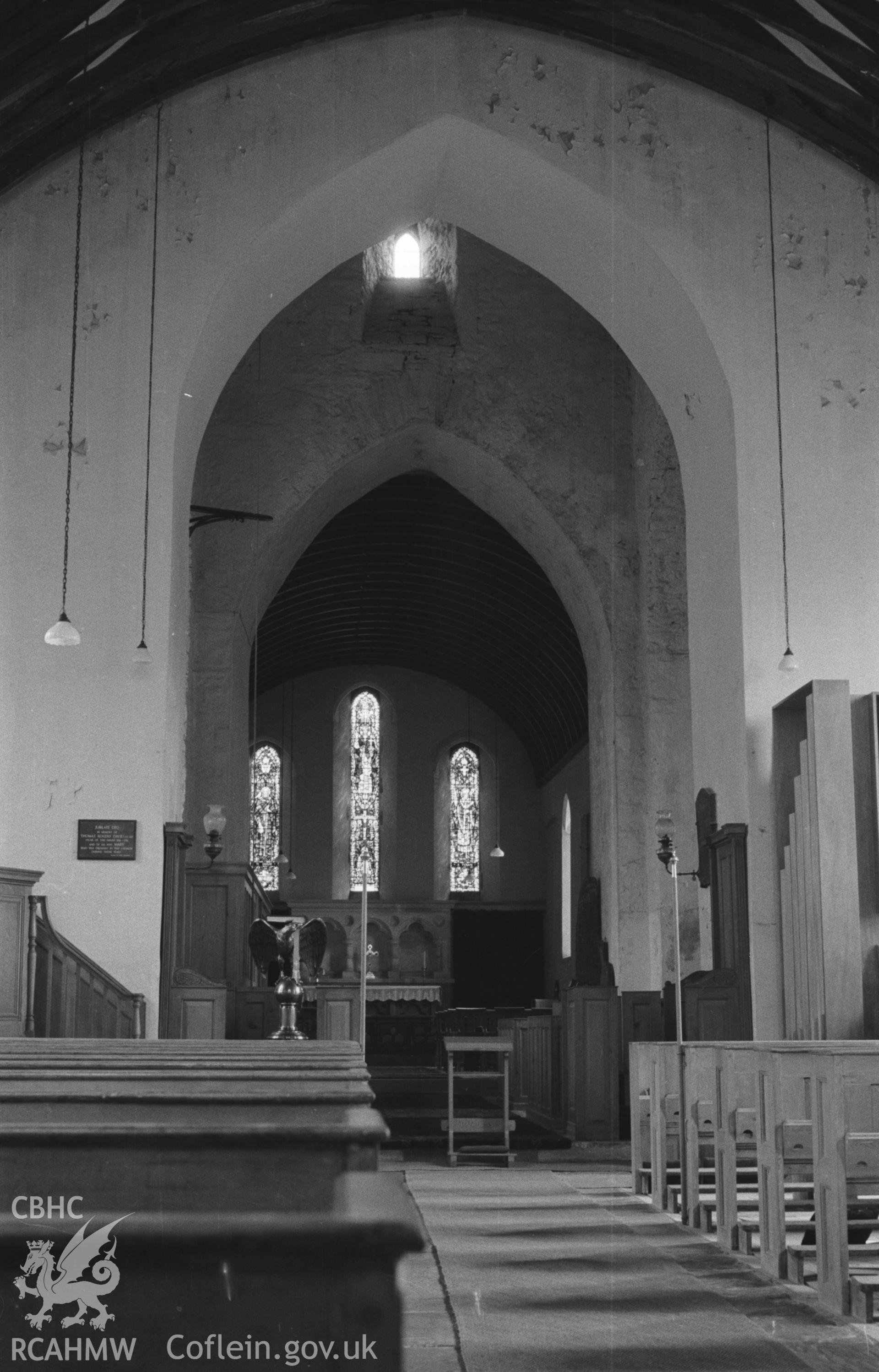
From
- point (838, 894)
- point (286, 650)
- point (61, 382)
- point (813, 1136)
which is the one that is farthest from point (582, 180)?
Result: point (286, 650)

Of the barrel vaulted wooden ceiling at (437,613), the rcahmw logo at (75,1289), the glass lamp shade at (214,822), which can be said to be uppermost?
the barrel vaulted wooden ceiling at (437,613)

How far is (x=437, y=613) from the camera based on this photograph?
22469mm

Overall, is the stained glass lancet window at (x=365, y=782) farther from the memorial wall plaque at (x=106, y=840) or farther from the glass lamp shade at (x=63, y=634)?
the glass lamp shade at (x=63, y=634)

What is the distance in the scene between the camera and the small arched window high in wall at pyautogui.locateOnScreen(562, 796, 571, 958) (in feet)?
74.7

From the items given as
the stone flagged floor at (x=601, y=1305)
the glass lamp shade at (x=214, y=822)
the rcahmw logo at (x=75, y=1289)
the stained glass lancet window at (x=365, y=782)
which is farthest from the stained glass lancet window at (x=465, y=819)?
the rcahmw logo at (x=75, y=1289)

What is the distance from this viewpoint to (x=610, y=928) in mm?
14453

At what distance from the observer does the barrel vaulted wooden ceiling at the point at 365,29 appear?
30.5ft

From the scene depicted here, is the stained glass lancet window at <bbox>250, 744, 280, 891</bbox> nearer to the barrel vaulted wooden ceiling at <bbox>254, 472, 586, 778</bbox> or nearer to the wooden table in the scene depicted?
the barrel vaulted wooden ceiling at <bbox>254, 472, 586, 778</bbox>

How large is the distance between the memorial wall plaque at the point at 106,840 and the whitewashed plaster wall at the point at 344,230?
9 cm

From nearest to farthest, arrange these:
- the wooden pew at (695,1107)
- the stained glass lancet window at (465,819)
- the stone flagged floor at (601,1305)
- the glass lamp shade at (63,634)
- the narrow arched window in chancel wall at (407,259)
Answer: the stone flagged floor at (601,1305), the wooden pew at (695,1107), the glass lamp shade at (63,634), the narrow arched window in chancel wall at (407,259), the stained glass lancet window at (465,819)

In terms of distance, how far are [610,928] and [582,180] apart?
7.00m

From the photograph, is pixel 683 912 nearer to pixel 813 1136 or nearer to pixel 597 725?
pixel 597 725

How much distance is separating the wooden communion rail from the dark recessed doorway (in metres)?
18.2

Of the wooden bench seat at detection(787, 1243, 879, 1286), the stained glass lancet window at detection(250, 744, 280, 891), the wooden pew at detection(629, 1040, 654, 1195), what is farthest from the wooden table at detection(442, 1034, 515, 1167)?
the stained glass lancet window at detection(250, 744, 280, 891)
